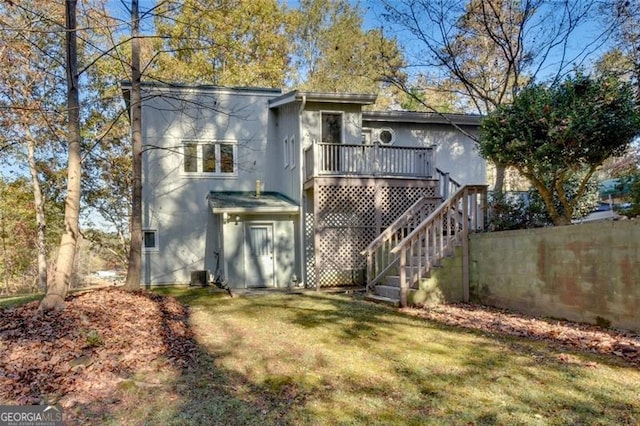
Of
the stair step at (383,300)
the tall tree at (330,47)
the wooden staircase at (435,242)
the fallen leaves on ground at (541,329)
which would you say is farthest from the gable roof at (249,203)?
the tall tree at (330,47)

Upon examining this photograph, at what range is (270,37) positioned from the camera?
2383cm

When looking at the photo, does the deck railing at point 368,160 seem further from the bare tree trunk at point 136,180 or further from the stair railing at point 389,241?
the bare tree trunk at point 136,180

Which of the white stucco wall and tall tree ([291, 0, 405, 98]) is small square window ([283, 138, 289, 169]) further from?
tall tree ([291, 0, 405, 98])

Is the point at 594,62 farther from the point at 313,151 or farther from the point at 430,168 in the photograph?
the point at 313,151

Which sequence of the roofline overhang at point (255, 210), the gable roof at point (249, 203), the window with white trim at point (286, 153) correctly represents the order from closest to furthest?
Result: the roofline overhang at point (255, 210), the gable roof at point (249, 203), the window with white trim at point (286, 153)

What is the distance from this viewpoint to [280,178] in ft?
48.5

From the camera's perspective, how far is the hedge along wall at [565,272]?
19.0ft

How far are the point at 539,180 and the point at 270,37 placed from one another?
19421 mm

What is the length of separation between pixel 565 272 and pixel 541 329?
105 centimetres

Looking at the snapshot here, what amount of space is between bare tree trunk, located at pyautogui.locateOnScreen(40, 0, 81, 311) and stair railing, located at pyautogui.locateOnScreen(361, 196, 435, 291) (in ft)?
18.3

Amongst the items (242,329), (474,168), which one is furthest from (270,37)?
(242,329)

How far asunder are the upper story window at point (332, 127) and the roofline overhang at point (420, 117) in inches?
42.3

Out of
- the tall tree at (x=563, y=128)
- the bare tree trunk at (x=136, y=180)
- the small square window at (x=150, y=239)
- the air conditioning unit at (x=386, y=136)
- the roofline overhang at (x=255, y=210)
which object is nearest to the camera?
the tall tree at (x=563, y=128)

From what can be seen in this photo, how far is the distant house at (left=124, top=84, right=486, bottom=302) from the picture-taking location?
12.0 m
